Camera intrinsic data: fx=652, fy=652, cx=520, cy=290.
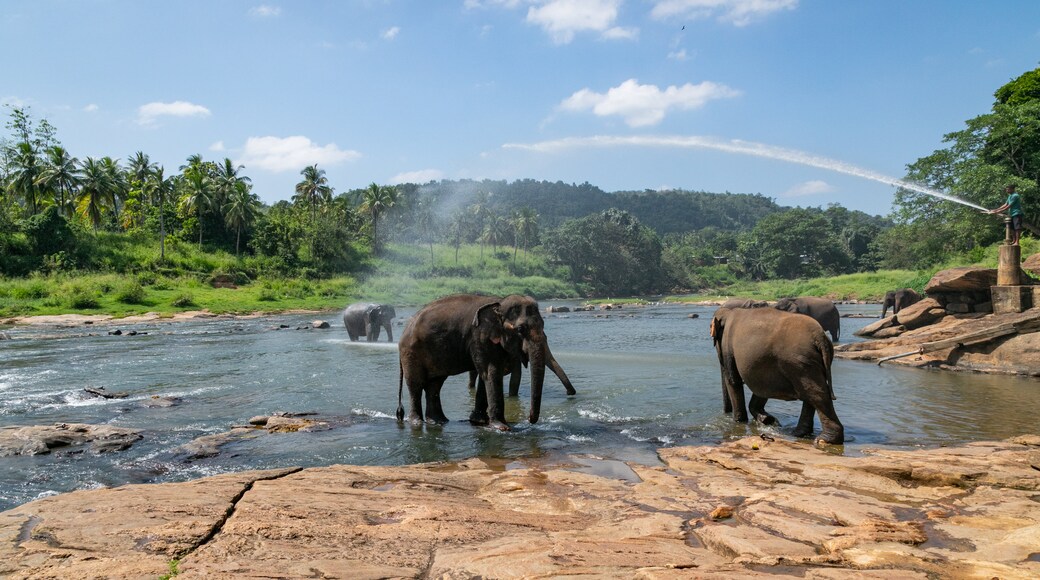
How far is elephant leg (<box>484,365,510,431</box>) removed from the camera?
11.1m

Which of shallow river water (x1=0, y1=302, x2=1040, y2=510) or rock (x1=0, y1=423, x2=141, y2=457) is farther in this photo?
rock (x1=0, y1=423, x2=141, y2=457)

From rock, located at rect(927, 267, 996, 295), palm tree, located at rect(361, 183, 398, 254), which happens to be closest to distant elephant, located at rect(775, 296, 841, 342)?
rock, located at rect(927, 267, 996, 295)

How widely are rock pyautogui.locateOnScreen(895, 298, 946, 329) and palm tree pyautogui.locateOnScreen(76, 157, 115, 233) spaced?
73.2 metres

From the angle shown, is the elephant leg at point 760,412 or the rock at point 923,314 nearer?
the elephant leg at point 760,412

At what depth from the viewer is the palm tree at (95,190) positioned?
68688mm

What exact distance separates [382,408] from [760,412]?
761cm

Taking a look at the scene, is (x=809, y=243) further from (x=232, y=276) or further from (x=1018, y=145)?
(x=232, y=276)

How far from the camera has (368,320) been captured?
30.1 metres

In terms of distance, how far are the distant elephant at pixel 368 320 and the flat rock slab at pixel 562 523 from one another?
2202 cm

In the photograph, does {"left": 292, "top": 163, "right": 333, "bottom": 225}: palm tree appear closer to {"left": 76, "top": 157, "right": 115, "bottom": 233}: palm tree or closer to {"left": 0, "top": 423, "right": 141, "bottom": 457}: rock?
{"left": 76, "top": 157, "right": 115, "bottom": 233}: palm tree

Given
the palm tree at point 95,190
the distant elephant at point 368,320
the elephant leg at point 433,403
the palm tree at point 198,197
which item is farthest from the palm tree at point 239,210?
the elephant leg at point 433,403

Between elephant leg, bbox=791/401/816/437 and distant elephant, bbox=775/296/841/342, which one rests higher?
distant elephant, bbox=775/296/841/342

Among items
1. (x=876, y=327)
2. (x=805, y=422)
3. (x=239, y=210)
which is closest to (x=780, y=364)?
(x=805, y=422)

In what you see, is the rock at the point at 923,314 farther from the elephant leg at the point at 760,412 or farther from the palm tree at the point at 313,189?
the palm tree at the point at 313,189
